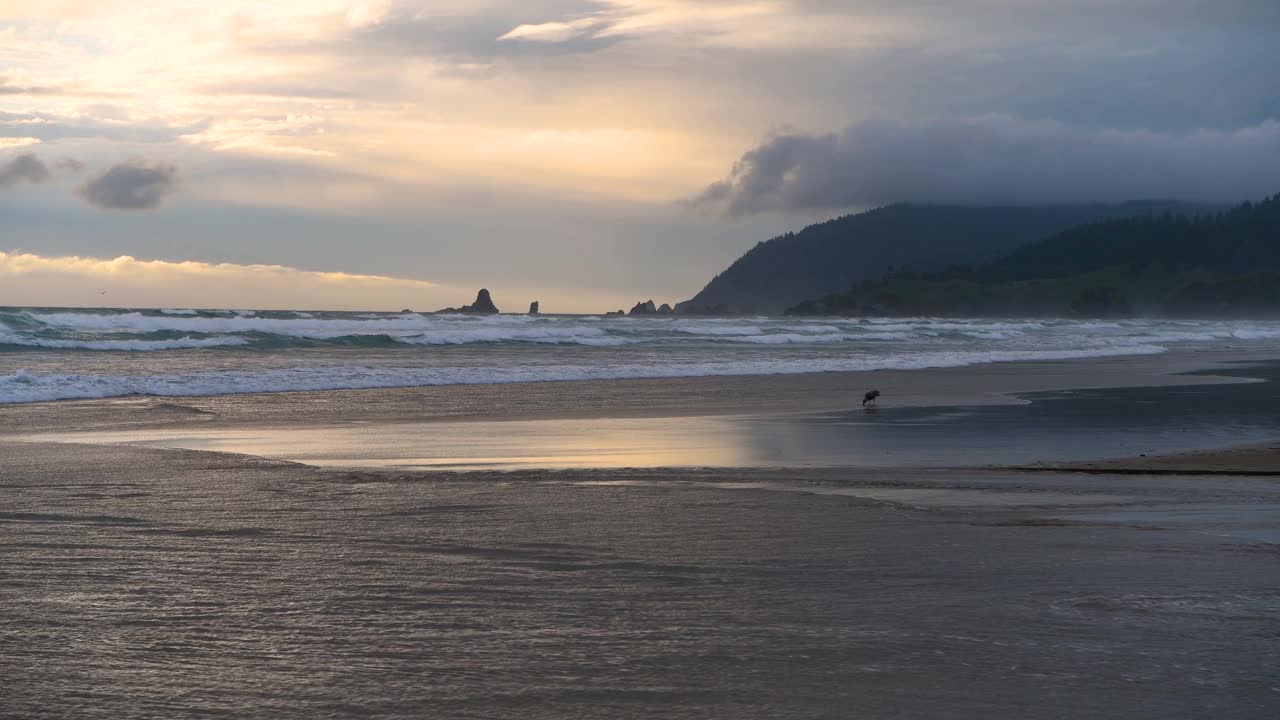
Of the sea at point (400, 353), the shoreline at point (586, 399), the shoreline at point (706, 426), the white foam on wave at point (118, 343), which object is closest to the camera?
the shoreline at point (706, 426)

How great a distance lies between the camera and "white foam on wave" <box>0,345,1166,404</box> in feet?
66.7

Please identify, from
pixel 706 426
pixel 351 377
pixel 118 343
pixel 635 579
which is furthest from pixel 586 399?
pixel 118 343

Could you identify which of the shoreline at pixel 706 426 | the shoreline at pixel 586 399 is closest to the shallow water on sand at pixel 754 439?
A: the shoreline at pixel 706 426

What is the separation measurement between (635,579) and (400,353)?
32.5 m

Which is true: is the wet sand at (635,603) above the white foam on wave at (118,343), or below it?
below

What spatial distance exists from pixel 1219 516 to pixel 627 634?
492 cm

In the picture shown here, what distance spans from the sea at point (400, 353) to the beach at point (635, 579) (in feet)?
34.0

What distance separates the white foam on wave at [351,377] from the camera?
20.3 meters

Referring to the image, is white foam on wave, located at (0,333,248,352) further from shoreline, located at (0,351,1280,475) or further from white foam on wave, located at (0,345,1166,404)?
shoreline, located at (0,351,1280,475)

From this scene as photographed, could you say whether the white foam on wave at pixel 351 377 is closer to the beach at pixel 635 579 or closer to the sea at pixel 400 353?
the sea at pixel 400 353

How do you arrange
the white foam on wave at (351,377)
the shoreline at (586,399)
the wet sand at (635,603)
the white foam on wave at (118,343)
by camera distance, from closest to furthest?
the wet sand at (635,603) → the shoreline at (586,399) → the white foam on wave at (351,377) → the white foam on wave at (118,343)

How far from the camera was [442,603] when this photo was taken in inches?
211

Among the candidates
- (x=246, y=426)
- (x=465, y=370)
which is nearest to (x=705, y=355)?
(x=465, y=370)

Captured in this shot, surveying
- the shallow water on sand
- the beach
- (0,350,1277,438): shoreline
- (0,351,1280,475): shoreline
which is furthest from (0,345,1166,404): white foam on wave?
the beach
